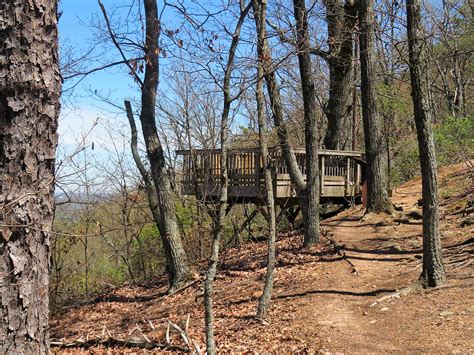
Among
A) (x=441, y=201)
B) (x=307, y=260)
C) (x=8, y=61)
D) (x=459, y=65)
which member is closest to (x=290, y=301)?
(x=307, y=260)

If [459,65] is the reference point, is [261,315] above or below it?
below

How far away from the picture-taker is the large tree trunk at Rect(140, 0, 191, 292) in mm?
10312

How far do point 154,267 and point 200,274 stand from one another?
5623 millimetres

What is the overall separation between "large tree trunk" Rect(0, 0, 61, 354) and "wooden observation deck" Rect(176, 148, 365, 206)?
9759 millimetres

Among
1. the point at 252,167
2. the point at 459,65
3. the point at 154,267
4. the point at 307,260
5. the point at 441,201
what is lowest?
the point at 154,267

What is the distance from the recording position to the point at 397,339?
606 centimetres

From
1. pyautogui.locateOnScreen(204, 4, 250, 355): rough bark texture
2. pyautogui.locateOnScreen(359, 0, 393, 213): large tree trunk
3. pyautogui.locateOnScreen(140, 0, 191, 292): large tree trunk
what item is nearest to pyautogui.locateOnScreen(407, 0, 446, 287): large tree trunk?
pyautogui.locateOnScreen(204, 4, 250, 355): rough bark texture

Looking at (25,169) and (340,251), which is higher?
(25,169)

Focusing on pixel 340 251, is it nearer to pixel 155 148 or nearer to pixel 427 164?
pixel 427 164

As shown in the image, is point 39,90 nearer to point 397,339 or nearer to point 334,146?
point 397,339

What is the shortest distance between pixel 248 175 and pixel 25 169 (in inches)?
431

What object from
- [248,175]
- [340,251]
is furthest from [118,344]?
[248,175]

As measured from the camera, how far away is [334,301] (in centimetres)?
785

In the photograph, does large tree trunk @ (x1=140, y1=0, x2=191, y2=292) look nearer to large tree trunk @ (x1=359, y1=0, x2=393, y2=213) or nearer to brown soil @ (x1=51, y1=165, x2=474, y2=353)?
brown soil @ (x1=51, y1=165, x2=474, y2=353)
